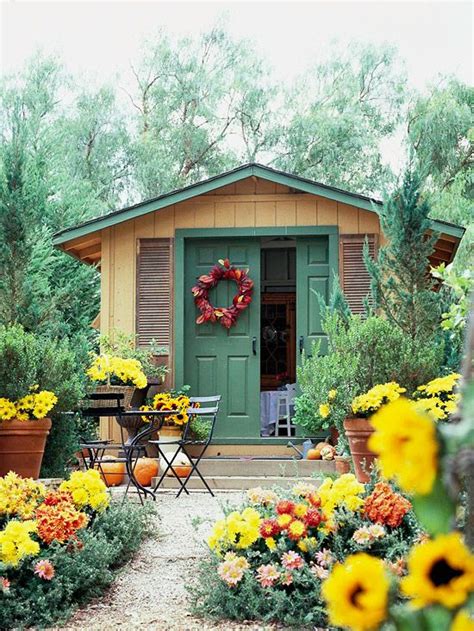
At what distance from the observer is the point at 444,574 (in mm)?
966

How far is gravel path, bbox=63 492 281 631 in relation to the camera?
4.08m

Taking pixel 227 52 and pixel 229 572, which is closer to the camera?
pixel 229 572

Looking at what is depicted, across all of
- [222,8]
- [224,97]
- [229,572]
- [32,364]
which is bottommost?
[229,572]

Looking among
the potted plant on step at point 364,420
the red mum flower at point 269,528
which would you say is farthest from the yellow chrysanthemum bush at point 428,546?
the potted plant on step at point 364,420

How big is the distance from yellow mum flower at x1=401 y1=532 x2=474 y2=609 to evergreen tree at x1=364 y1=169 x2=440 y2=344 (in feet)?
22.4

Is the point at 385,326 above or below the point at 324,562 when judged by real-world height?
above

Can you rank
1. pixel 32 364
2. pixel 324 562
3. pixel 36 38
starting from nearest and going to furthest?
1. pixel 324 562
2. pixel 32 364
3. pixel 36 38

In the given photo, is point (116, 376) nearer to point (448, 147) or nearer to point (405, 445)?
point (405, 445)

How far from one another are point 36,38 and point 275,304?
10.2 metres

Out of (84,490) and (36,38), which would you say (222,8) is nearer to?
(36,38)

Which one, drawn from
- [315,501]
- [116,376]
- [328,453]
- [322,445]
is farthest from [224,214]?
[315,501]

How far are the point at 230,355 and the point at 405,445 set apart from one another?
917cm

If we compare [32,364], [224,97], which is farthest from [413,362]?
[224,97]

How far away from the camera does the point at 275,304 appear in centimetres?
1441
